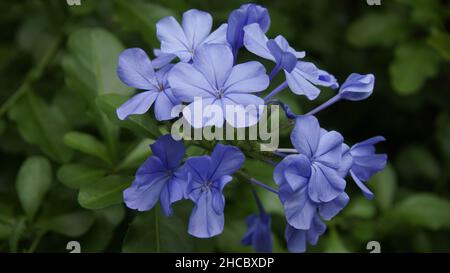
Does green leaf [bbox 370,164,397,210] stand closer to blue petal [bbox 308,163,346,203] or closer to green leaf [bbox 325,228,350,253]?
green leaf [bbox 325,228,350,253]

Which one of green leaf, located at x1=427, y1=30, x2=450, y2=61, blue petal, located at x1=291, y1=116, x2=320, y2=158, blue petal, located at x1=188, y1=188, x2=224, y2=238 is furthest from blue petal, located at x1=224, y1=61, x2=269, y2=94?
green leaf, located at x1=427, y1=30, x2=450, y2=61

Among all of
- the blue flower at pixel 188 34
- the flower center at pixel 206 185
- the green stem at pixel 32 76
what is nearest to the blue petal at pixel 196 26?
the blue flower at pixel 188 34

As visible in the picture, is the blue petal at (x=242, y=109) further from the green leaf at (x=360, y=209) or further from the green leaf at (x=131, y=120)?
the green leaf at (x=360, y=209)

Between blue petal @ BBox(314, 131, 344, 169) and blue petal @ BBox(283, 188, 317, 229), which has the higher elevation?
blue petal @ BBox(314, 131, 344, 169)
